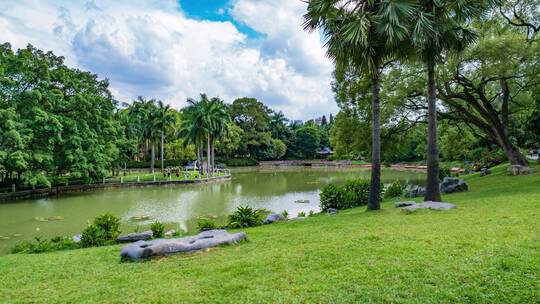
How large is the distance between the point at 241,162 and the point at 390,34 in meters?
50.8

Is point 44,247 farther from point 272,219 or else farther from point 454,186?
point 454,186

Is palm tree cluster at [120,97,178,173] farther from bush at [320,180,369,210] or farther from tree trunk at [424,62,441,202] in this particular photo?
tree trunk at [424,62,441,202]

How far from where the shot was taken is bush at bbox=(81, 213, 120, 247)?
9.00 m

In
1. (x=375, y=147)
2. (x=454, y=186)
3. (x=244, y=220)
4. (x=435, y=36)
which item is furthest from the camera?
(x=454, y=186)

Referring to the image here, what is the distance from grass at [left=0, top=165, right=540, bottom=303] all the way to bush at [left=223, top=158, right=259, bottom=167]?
50031 mm

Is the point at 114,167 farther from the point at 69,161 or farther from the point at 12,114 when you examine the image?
the point at 12,114

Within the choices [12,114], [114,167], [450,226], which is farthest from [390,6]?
[114,167]

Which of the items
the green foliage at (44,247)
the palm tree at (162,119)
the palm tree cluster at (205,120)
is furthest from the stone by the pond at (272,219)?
the palm tree at (162,119)

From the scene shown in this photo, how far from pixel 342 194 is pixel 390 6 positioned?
7264 mm

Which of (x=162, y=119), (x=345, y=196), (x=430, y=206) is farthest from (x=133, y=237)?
(x=162, y=119)

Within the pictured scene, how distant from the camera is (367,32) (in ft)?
30.7

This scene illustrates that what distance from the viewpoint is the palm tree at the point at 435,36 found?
9523mm

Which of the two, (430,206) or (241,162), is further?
(241,162)

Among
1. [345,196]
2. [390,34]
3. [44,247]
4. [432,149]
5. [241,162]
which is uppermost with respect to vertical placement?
[390,34]
